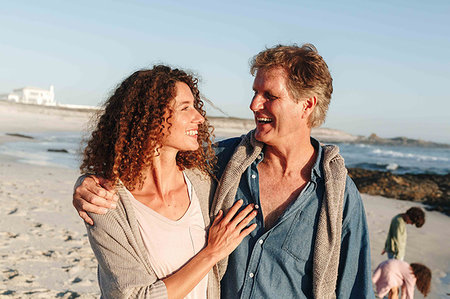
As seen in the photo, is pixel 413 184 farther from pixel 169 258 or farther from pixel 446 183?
pixel 169 258

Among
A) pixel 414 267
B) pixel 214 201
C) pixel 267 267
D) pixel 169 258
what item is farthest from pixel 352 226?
pixel 414 267

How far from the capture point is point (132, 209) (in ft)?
7.34

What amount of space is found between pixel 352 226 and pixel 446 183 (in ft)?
54.8

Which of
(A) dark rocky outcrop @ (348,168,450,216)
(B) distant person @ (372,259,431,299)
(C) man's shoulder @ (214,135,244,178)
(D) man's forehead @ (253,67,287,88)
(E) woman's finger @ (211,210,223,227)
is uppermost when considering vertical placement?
(D) man's forehead @ (253,67,287,88)

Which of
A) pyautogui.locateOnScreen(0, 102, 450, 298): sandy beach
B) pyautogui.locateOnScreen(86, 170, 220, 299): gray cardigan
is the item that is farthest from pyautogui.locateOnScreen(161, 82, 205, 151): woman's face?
pyautogui.locateOnScreen(0, 102, 450, 298): sandy beach

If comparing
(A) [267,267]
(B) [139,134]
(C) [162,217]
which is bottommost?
(A) [267,267]

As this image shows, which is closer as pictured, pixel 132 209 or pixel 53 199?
pixel 132 209

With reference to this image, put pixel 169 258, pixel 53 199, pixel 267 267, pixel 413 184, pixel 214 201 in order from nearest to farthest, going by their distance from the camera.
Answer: pixel 169 258 < pixel 267 267 < pixel 214 201 < pixel 53 199 < pixel 413 184

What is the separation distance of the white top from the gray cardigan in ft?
0.21

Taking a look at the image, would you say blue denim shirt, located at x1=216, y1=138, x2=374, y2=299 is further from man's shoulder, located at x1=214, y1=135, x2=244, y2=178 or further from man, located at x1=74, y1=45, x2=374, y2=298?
man's shoulder, located at x1=214, y1=135, x2=244, y2=178

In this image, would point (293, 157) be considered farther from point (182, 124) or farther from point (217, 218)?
point (182, 124)

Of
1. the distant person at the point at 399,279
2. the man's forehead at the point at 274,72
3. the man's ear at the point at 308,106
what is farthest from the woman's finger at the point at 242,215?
the distant person at the point at 399,279

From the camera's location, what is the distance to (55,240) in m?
6.09

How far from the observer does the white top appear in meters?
2.26
